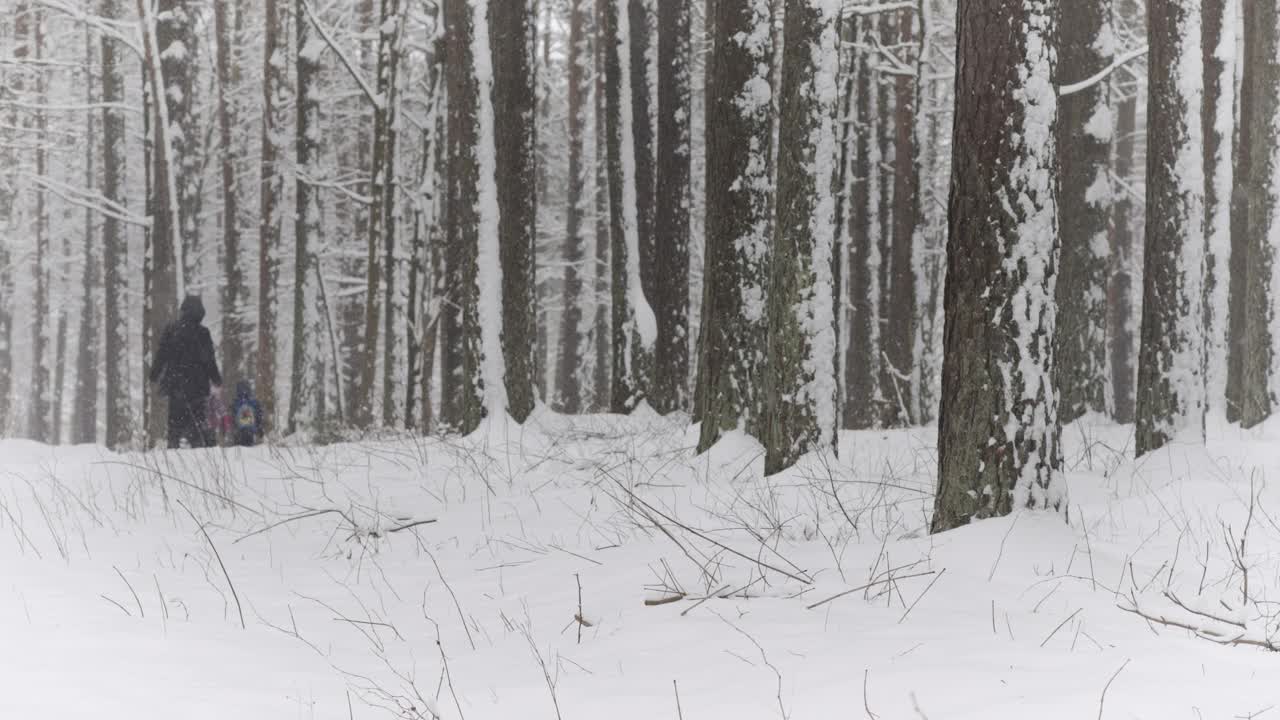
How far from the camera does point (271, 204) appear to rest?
15.9 metres

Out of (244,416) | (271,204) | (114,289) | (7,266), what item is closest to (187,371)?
(244,416)

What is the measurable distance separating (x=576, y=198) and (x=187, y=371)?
15137 millimetres

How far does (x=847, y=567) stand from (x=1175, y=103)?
6036 mm

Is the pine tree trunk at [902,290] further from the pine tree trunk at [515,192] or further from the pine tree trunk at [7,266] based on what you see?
the pine tree trunk at [7,266]

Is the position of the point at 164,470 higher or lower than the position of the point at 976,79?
lower

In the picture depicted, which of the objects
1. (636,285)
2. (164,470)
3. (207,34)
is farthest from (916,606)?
(207,34)

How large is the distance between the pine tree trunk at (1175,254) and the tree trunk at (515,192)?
5.50 metres

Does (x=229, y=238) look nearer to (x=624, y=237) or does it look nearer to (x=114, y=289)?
(x=114, y=289)

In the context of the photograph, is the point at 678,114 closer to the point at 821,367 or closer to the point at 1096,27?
the point at 1096,27

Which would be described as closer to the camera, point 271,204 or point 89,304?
point 271,204

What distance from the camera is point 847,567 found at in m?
4.23

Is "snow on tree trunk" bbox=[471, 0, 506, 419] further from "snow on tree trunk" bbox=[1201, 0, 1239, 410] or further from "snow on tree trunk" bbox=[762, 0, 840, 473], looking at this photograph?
"snow on tree trunk" bbox=[1201, 0, 1239, 410]

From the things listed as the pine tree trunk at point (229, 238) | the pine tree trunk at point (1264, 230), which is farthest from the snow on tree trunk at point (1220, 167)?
the pine tree trunk at point (229, 238)

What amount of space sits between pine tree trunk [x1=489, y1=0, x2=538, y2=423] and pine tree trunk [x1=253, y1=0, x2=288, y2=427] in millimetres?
7644
